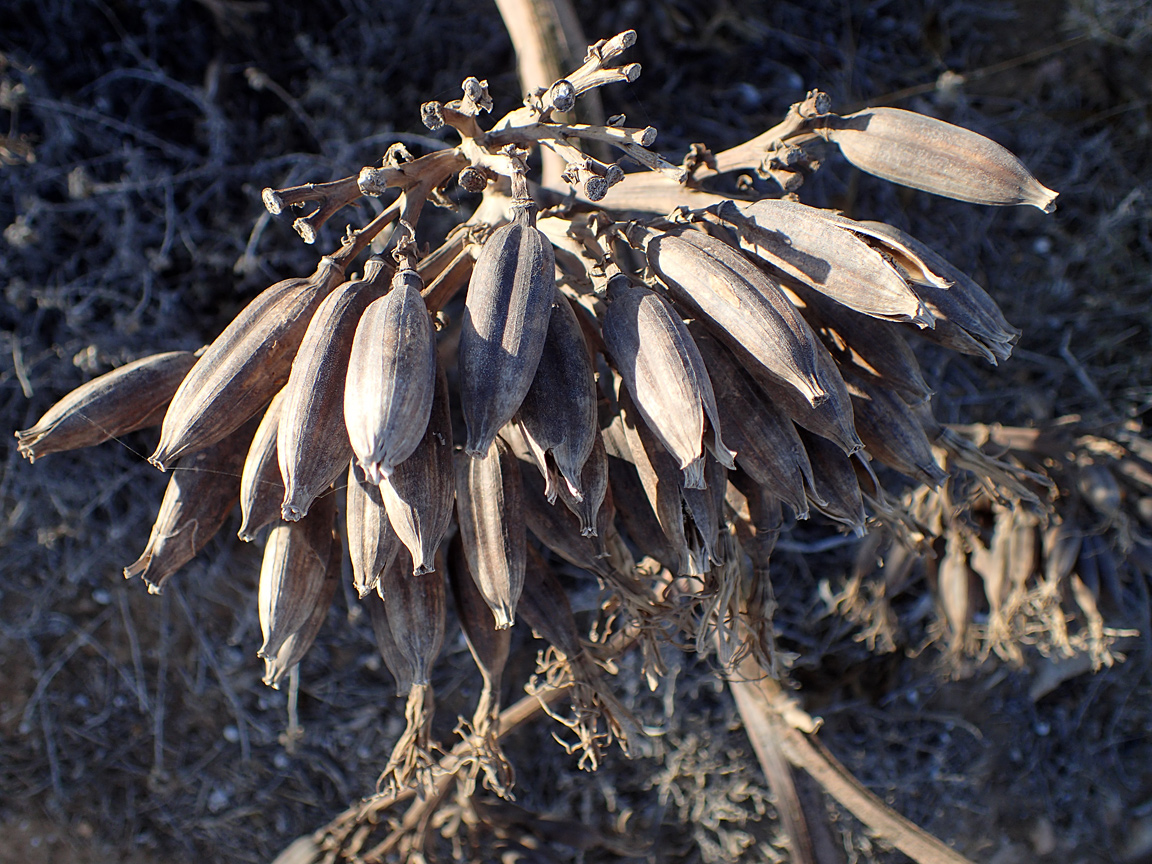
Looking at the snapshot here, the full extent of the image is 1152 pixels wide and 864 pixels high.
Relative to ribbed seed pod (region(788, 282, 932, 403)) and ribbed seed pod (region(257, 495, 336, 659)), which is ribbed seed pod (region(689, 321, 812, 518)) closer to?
ribbed seed pod (region(788, 282, 932, 403))

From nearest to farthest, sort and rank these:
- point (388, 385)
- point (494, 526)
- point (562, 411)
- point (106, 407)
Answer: point (388, 385) < point (562, 411) < point (494, 526) < point (106, 407)

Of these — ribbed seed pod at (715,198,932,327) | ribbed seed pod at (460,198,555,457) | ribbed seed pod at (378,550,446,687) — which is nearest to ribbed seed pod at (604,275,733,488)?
ribbed seed pod at (460,198,555,457)

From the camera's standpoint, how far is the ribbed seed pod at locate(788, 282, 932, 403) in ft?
3.84

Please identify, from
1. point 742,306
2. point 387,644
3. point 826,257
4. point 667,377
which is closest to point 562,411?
point 667,377

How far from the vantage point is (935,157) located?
117 centimetres

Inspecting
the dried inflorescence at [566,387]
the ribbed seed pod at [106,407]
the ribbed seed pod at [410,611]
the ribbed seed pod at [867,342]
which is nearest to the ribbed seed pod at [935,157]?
the dried inflorescence at [566,387]

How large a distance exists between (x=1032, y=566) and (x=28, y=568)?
2.90 meters

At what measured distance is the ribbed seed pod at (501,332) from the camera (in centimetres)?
94

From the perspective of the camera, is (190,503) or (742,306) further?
(190,503)

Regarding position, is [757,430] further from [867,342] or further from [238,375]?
[238,375]

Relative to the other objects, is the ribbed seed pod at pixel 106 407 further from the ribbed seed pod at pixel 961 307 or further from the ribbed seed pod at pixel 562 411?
the ribbed seed pod at pixel 961 307

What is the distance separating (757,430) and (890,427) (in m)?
0.28

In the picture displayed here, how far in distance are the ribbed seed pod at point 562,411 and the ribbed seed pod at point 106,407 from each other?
0.63 metres

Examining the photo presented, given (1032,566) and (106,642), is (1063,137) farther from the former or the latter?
(106,642)
